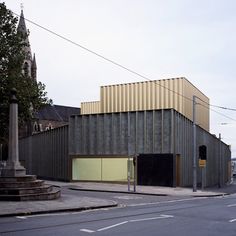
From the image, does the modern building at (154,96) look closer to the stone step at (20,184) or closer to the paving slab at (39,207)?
the stone step at (20,184)

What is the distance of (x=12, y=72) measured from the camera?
2602 cm

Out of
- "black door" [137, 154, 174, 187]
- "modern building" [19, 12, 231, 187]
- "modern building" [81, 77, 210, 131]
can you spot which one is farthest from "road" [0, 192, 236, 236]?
"modern building" [81, 77, 210, 131]

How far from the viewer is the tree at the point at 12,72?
84.9 ft

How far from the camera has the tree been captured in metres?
25.9

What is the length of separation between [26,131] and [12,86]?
5969 cm

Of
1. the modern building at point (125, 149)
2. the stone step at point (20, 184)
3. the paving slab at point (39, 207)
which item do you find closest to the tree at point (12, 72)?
the stone step at point (20, 184)

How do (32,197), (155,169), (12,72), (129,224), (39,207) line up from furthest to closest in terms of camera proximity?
(155,169) → (12,72) → (32,197) → (39,207) → (129,224)

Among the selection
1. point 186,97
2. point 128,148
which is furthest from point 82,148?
point 186,97

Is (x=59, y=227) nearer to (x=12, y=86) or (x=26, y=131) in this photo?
(x=12, y=86)

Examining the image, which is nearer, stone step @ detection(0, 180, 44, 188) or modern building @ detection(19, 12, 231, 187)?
stone step @ detection(0, 180, 44, 188)

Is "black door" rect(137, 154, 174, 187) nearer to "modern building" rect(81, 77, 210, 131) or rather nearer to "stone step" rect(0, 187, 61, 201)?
"stone step" rect(0, 187, 61, 201)

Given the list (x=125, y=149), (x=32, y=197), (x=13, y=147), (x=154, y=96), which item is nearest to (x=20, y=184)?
(x=32, y=197)

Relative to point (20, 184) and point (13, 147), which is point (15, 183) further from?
point (13, 147)

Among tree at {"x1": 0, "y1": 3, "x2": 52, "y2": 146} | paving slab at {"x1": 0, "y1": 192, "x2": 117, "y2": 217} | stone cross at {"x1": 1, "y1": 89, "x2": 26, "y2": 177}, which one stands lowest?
paving slab at {"x1": 0, "y1": 192, "x2": 117, "y2": 217}
